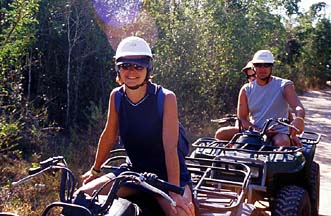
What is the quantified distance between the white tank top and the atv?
0.68 ft

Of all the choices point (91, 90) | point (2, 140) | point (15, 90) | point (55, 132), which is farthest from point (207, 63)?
point (2, 140)

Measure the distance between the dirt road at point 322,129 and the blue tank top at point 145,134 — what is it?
12.2ft

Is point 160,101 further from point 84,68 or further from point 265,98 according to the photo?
point 84,68

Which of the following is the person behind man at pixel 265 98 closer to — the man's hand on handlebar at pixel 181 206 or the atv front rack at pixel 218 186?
the atv front rack at pixel 218 186

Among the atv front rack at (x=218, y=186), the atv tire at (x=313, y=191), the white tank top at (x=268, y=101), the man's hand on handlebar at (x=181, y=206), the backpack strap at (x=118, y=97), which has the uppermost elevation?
the backpack strap at (x=118, y=97)

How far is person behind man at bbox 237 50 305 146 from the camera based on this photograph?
563 cm

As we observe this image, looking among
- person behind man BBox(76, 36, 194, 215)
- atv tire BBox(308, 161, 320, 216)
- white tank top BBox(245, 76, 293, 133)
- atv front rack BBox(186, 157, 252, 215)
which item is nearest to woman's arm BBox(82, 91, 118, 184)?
person behind man BBox(76, 36, 194, 215)

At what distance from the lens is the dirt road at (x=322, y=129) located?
725cm

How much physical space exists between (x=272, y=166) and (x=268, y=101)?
47.2 inches

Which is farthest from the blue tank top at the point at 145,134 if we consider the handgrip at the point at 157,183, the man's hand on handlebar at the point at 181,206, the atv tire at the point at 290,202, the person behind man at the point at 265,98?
the person behind man at the point at 265,98

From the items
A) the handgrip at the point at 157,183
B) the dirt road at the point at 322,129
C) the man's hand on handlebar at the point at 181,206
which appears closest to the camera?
the handgrip at the point at 157,183

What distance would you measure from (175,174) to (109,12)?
6470 mm

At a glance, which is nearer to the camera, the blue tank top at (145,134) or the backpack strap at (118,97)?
the blue tank top at (145,134)

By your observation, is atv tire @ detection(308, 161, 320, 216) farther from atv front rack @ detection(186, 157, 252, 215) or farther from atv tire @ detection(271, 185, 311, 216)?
→ atv front rack @ detection(186, 157, 252, 215)
